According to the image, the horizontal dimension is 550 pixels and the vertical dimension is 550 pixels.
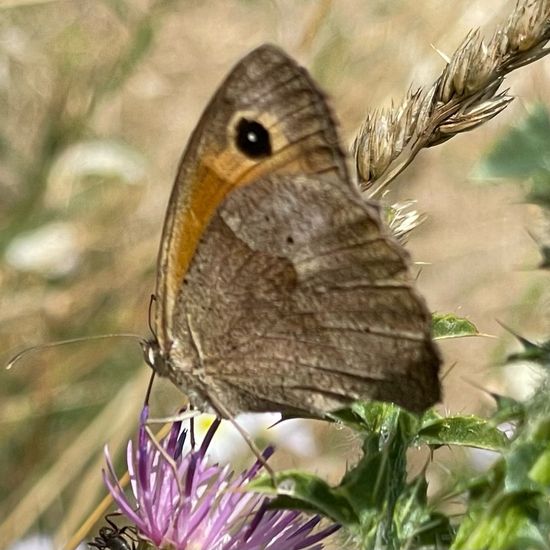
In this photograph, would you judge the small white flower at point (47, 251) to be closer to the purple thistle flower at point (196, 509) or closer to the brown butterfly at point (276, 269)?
the brown butterfly at point (276, 269)

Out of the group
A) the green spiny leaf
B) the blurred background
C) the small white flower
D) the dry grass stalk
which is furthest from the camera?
the small white flower

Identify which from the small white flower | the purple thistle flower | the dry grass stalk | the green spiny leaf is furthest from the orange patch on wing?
the small white flower

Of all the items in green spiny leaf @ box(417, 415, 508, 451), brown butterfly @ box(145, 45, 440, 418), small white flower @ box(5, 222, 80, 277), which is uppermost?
small white flower @ box(5, 222, 80, 277)

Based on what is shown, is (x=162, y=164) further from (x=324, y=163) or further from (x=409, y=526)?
(x=409, y=526)

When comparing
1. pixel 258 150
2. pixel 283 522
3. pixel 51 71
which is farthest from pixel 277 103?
pixel 51 71

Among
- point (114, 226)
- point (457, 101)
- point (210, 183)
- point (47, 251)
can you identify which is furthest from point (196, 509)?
point (114, 226)

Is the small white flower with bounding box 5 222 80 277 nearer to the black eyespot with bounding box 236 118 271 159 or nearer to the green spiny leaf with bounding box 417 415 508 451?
the black eyespot with bounding box 236 118 271 159

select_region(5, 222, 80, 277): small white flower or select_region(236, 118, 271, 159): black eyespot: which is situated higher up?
select_region(5, 222, 80, 277): small white flower
